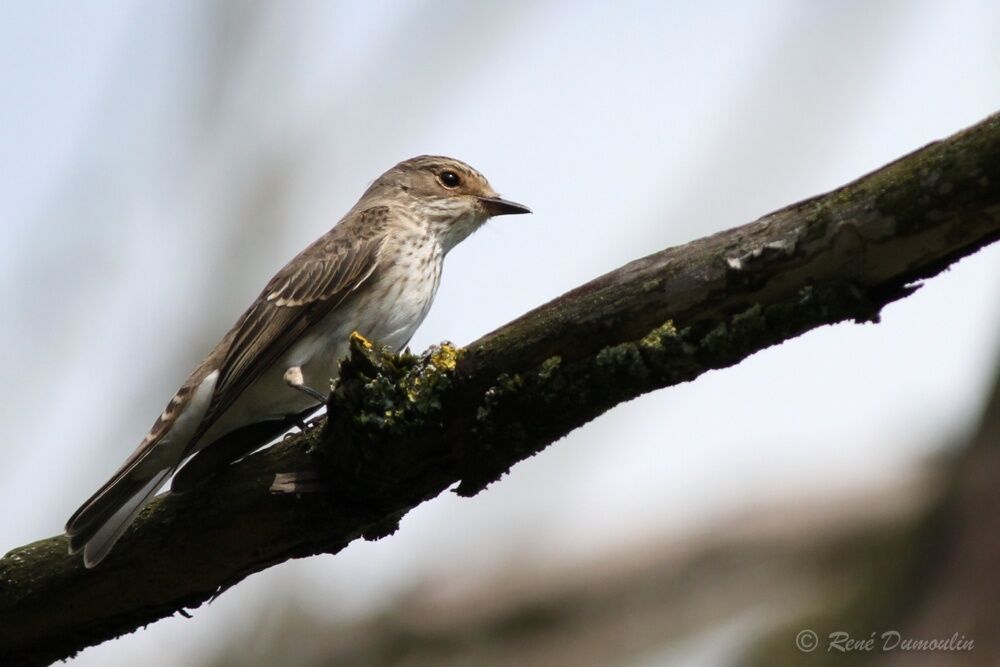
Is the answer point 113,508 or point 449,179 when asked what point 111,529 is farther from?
point 449,179

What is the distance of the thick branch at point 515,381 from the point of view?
327cm

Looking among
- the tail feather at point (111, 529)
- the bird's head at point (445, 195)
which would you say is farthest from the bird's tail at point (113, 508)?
the bird's head at point (445, 195)

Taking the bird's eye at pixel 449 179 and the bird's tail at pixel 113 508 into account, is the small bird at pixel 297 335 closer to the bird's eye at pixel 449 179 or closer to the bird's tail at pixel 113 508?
the bird's tail at pixel 113 508

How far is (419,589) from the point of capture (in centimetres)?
661

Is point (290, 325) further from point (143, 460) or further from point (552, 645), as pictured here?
point (552, 645)

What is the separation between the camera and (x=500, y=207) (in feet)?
24.3

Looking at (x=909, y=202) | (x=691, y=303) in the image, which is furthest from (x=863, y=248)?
(x=691, y=303)

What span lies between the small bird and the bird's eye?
27cm

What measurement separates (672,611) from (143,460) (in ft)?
9.72

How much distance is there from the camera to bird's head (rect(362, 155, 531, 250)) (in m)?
7.25

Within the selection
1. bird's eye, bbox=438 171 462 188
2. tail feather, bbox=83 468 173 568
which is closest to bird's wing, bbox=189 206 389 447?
tail feather, bbox=83 468 173 568

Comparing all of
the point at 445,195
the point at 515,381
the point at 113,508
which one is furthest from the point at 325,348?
the point at 515,381

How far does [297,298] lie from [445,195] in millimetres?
1557

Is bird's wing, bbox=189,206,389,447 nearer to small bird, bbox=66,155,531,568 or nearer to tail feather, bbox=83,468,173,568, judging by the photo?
small bird, bbox=66,155,531,568
